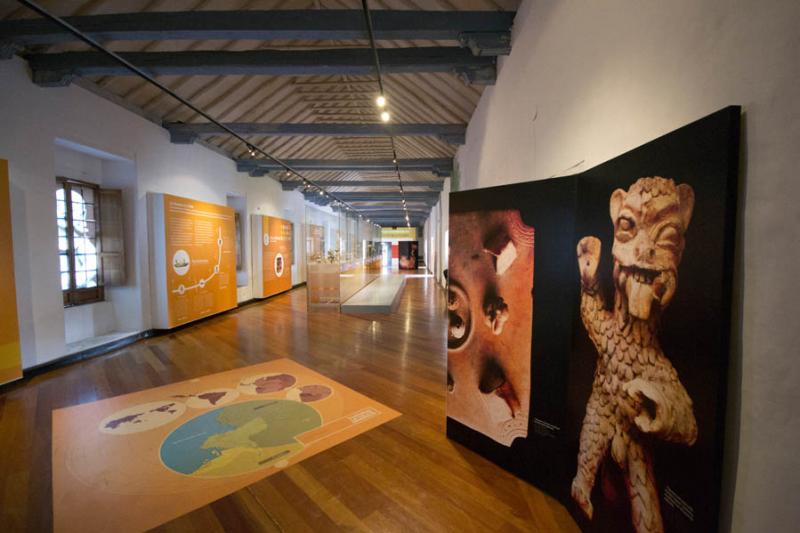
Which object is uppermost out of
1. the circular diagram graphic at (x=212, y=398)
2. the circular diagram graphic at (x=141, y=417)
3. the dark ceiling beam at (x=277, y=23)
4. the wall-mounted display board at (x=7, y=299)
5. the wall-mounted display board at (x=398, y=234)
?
the dark ceiling beam at (x=277, y=23)

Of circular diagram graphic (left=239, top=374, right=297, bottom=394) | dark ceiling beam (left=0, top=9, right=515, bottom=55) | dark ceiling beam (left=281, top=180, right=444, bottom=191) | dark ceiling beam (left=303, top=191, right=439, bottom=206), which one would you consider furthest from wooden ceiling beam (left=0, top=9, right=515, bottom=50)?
dark ceiling beam (left=303, top=191, right=439, bottom=206)

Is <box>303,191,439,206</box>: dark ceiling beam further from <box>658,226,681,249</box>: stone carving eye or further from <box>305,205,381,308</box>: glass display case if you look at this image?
<box>658,226,681,249</box>: stone carving eye

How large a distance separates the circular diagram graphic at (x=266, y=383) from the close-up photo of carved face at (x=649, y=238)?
3801mm

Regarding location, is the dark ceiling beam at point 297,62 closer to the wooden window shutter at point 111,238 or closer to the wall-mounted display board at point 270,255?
the wooden window shutter at point 111,238

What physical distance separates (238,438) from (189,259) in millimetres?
5859

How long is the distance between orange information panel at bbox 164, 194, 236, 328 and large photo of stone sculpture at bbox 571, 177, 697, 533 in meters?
7.78

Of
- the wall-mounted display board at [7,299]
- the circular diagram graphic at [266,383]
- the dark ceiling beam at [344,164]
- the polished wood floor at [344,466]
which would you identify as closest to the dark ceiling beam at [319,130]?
the dark ceiling beam at [344,164]

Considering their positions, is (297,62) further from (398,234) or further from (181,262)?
(398,234)

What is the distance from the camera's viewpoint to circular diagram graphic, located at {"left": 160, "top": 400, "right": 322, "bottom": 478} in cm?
255

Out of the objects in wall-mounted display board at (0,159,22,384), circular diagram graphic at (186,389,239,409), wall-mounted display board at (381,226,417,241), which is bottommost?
circular diagram graphic at (186,389,239,409)

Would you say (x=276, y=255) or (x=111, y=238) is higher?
(x=111, y=238)

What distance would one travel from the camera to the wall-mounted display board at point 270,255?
1055 cm

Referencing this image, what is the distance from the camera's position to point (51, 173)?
15.5 feet

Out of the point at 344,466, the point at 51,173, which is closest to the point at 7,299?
the point at 51,173
